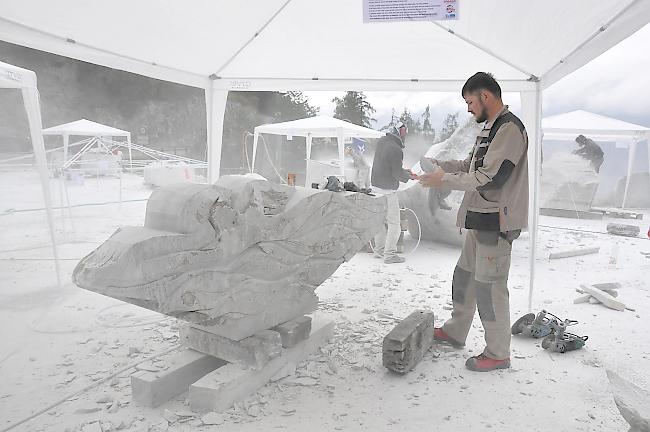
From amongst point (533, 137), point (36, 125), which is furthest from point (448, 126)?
point (36, 125)

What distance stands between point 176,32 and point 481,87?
2624 millimetres

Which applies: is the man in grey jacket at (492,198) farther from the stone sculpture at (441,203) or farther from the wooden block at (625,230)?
the wooden block at (625,230)

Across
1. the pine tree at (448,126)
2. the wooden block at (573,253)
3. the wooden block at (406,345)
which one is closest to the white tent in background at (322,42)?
Result: the wooden block at (406,345)

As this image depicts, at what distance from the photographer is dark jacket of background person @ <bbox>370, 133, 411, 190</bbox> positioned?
572 centimetres

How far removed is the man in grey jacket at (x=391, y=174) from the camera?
18.8 ft

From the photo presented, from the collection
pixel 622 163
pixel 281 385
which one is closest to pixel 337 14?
pixel 281 385

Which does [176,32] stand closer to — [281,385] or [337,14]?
[337,14]

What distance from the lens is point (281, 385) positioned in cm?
271

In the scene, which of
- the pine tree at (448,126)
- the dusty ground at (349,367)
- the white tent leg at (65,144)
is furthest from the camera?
the pine tree at (448,126)

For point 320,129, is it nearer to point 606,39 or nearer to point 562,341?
point 606,39

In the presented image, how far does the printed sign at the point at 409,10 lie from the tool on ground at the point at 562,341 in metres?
2.55

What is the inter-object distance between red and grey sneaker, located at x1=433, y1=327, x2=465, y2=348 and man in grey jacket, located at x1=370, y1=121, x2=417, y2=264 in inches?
99.0

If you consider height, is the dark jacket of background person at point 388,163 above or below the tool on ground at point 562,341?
above

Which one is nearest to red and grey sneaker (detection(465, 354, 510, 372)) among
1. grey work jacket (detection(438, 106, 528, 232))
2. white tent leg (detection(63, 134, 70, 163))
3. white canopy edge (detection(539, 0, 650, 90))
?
grey work jacket (detection(438, 106, 528, 232))
